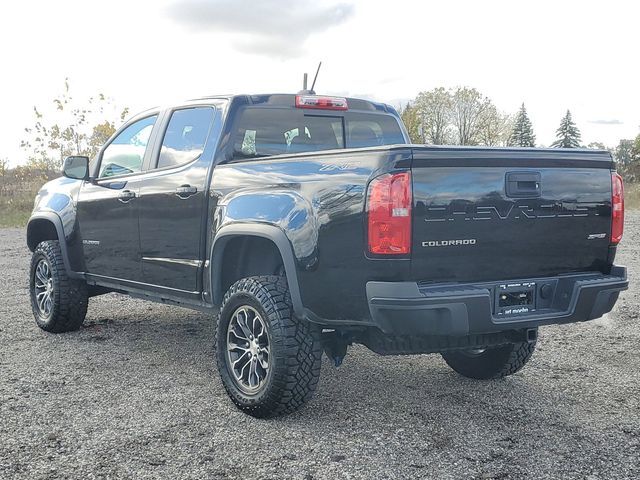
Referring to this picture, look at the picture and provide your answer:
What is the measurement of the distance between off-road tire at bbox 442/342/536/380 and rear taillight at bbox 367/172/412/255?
1.64 metres

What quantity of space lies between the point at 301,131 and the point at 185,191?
3.22ft

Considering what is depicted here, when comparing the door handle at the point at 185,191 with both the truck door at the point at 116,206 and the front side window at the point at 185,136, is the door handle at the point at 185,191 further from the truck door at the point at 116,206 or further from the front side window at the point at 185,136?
the truck door at the point at 116,206

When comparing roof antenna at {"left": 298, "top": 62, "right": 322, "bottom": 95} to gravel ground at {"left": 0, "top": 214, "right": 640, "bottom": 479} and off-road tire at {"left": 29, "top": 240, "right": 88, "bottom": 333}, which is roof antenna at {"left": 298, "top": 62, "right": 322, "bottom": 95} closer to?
gravel ground at {"left": 0, "top": 214, "right": 640, "bottom": 479}

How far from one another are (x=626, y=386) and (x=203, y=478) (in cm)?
302

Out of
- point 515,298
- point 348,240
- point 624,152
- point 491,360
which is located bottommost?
point 624,152

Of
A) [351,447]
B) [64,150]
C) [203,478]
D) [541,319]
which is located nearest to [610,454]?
[541,319]

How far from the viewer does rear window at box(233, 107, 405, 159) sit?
480cm

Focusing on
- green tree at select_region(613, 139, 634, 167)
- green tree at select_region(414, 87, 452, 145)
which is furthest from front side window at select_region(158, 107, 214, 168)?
green tree at select_region(613, 139, 634, 167)

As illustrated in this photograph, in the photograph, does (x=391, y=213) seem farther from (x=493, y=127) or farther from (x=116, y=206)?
(x=493, y=127)

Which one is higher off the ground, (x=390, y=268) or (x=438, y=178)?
(x=438, y=178)

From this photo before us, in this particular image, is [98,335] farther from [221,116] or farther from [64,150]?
[64,150]

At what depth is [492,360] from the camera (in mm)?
4820

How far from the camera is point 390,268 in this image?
338cm

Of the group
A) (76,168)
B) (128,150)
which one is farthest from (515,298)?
(76,168)
